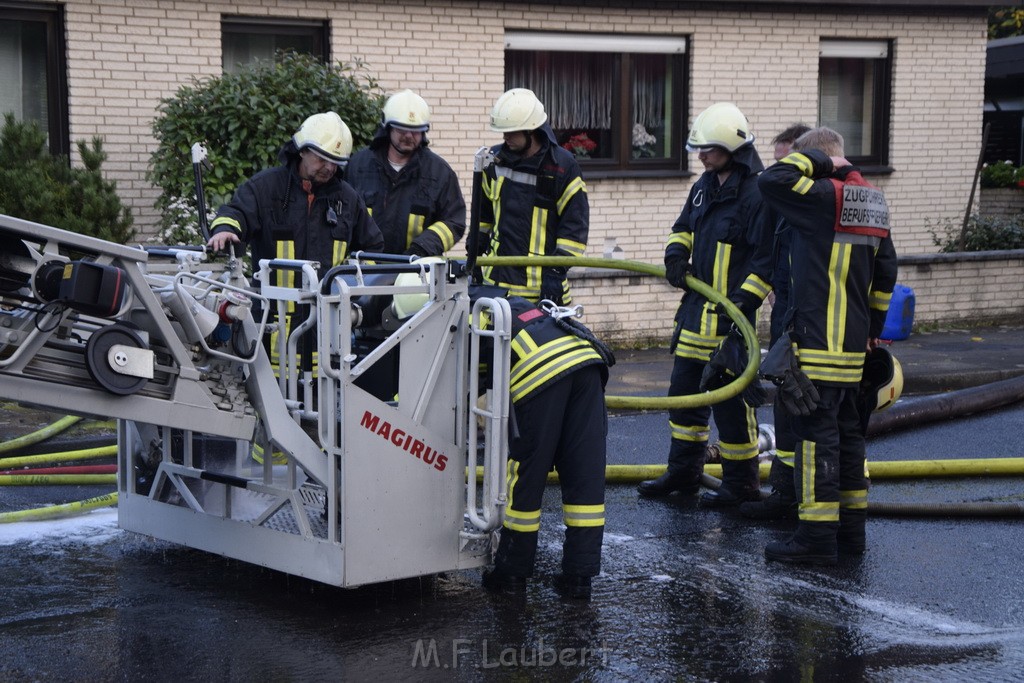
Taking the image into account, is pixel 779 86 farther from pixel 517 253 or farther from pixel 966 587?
pixel 966 587

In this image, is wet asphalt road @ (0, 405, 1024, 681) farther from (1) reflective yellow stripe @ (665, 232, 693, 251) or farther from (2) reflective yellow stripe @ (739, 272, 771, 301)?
(1) reflective yellow stripe @ (665, 232, 693, 251)

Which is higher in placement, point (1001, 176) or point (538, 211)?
point (1001, 176)

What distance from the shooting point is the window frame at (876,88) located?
1373cm

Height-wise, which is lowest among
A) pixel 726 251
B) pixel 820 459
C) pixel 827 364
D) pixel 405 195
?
pixel 820 459

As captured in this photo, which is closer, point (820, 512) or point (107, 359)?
point (107, 359)

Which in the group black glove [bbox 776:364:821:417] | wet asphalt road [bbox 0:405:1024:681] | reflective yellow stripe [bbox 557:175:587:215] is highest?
reflective yellow stripe [bbox 557:175:587:215]

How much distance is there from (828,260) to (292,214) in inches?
98.6

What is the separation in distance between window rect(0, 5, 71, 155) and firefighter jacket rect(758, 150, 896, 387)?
6.87m

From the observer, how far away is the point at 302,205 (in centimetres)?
630

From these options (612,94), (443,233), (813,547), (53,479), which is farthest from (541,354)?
(612,94)

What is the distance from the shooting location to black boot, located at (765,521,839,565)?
222 inches

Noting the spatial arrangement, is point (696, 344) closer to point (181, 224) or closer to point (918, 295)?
point (181, 224)

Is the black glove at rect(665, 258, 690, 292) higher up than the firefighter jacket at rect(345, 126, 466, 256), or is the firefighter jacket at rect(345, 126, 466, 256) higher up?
the firefighter jacket at rect(345, 126, 466, 256)

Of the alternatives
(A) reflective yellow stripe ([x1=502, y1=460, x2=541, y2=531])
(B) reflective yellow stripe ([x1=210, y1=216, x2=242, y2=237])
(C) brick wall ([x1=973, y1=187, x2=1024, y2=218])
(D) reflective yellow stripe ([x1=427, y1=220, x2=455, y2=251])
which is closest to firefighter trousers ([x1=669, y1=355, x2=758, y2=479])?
(D) reflective yellow stripe ([x1=427, y1=220, x2=455, y2=251])
